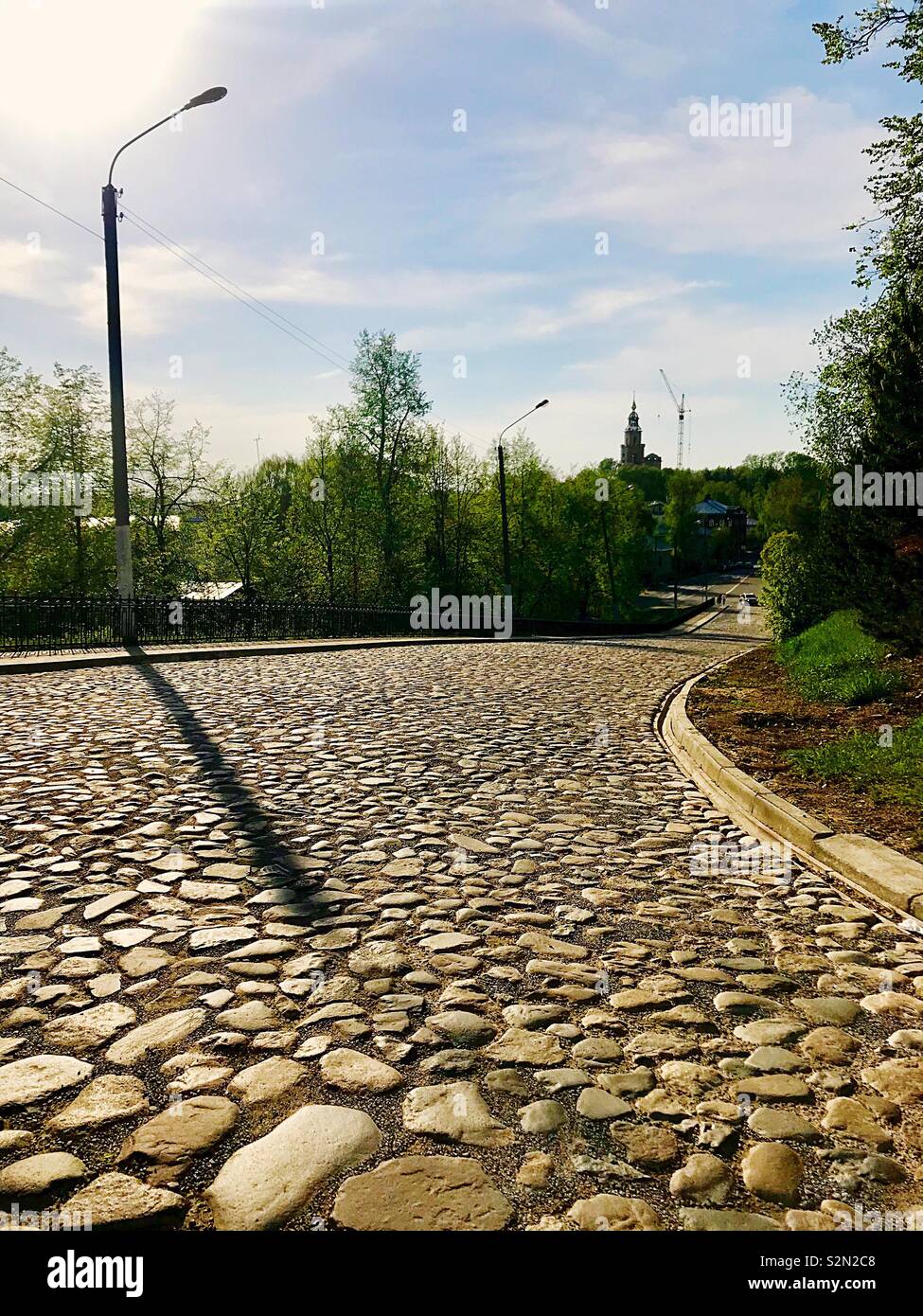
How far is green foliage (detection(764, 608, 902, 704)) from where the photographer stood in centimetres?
1181

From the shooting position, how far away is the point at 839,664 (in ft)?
48.4

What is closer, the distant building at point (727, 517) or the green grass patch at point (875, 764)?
the green grass patch at point (875, 764)

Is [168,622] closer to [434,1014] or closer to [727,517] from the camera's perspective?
[434,1014]

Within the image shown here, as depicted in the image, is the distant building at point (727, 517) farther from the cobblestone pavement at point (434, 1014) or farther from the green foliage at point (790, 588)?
the cobblestone pavement at point (434, 1014)

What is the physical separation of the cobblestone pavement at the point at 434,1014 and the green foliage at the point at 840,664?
5587 millimetres

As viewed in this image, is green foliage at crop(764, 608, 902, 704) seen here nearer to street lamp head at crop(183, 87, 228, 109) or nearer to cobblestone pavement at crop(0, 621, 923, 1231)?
cobblestone pavement at crop(0, 621, 923, 1231)

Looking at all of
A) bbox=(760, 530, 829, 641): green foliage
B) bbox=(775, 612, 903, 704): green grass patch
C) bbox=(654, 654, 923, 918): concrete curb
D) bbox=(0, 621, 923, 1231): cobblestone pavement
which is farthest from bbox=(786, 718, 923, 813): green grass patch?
bbox=(760, 530, 829, 641): green foliage

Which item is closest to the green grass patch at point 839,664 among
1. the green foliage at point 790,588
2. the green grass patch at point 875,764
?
the green foliage at point 790,588

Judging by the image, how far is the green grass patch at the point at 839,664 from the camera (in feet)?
38.7

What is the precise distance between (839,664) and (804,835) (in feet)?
31.2

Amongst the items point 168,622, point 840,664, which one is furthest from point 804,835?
point 168,622

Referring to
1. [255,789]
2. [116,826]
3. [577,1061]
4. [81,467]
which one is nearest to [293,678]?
A: [255,789]

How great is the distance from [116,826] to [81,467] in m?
42.2
